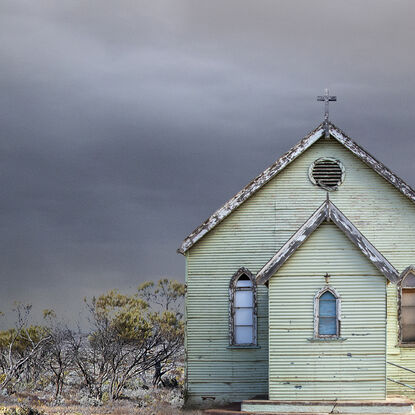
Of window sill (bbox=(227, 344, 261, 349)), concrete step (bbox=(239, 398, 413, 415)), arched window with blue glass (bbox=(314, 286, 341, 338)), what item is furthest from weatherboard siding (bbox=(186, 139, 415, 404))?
arched window with blue glass (bbox=(314, 286, 341, 338))

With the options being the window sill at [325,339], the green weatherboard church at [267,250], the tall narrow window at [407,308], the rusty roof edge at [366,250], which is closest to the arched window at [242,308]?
the green weatherboard church at [267,250]

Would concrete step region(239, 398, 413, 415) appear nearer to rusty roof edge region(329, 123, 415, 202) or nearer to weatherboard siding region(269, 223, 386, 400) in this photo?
weatherboard siding region(269, 223, 386, 400)

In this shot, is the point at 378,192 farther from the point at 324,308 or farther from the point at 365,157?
the point at 324,308

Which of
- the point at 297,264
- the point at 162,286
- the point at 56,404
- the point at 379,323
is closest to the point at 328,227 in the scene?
the point at 297,264

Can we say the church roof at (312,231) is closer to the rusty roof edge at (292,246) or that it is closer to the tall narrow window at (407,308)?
the rusty roof edge at (292,246)

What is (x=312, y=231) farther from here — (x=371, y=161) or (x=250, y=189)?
(x=371, y=161)

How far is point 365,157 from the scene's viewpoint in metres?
22.0

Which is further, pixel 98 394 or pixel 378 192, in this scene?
pixel 98 394

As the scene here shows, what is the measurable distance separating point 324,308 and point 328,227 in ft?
6.57

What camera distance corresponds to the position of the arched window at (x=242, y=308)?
22203mm

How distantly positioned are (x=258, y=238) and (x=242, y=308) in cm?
206

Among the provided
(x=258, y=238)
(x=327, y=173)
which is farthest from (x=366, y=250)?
(x=258, y=238)

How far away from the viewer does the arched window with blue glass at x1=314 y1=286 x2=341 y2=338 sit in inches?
754

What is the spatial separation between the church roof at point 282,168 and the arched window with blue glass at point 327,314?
415cm
